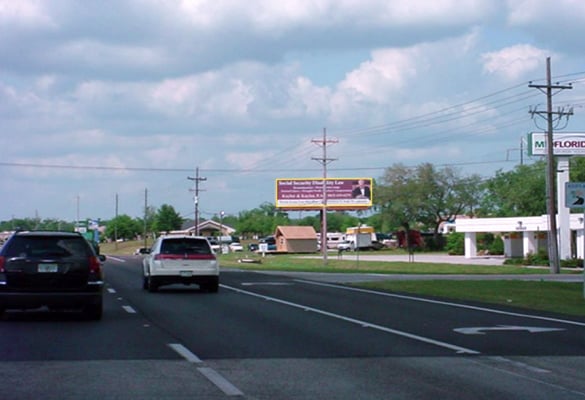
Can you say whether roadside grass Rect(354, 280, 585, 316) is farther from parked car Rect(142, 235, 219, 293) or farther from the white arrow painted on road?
parked car Rect(142, 235, 219, 293)

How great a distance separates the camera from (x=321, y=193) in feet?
324

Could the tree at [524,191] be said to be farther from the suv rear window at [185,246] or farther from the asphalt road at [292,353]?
the asphalt road at [292,353]

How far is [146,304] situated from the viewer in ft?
79.0

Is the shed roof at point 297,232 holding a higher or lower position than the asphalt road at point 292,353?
higher

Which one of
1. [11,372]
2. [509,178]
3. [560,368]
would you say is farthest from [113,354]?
[509,178]

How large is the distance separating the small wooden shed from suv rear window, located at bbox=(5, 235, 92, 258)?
312 feet

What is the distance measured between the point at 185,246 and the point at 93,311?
34.6 feet

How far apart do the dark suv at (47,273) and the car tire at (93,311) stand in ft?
0.30

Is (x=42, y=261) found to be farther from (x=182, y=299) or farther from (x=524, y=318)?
(x=524, y=318)

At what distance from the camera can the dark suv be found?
17891mm

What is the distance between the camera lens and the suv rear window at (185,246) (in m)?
29.2

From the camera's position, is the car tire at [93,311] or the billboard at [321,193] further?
the billboard at [321,193]

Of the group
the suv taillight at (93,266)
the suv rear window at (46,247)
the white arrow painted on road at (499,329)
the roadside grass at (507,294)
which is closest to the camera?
the white arrow painted on road at (499,329)

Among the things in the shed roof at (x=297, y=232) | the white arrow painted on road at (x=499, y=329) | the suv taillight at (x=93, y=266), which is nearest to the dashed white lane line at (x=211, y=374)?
the suv taillight at (x=93, y=266)
